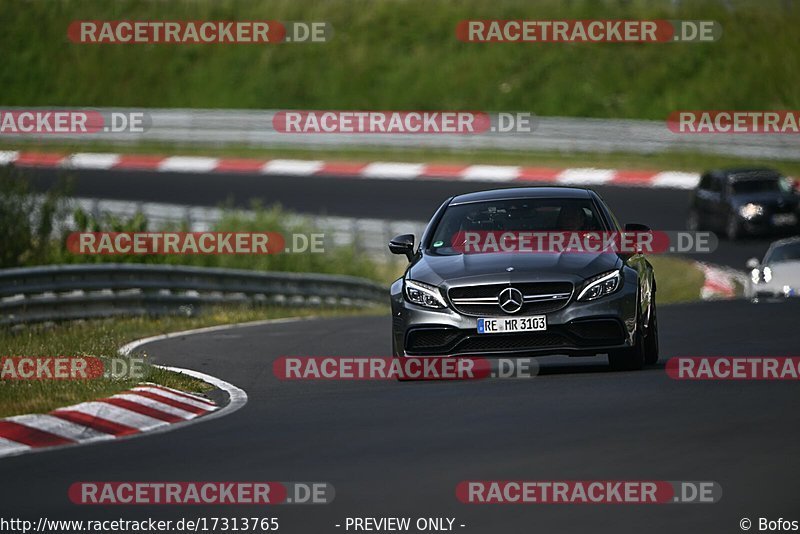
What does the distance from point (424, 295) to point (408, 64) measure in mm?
40108

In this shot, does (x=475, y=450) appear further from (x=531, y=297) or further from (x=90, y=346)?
(x=90, y=346)

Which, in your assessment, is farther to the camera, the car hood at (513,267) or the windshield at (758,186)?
the windshield at (758,186)

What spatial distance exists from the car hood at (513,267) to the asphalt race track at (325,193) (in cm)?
2309

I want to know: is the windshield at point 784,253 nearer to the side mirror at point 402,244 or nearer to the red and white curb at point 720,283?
the red and white curb at point 720,283

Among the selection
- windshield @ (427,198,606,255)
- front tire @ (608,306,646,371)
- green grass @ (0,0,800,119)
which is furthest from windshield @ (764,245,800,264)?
green grass @ (0,0,800,119)

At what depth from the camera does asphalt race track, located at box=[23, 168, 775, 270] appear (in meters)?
38.2

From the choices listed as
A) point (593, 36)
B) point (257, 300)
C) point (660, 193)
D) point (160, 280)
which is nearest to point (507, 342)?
point (160, 280)

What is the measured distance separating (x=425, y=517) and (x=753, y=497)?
1.48 m

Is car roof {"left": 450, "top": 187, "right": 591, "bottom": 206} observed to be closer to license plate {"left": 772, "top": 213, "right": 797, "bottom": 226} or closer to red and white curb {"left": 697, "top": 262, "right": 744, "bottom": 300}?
red and white curb {"left": 697, "top": 262, "right": 744, "bottom": 300}

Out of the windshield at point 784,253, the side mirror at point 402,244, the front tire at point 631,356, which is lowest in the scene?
the front tire at point 631,356

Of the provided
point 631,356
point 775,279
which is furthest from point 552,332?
point 775,279

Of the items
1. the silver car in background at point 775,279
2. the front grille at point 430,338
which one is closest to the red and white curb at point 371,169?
the silver car in background at point 775,279

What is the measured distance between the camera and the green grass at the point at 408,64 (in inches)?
1959

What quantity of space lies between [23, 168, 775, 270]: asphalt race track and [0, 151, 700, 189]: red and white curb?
41 cm
